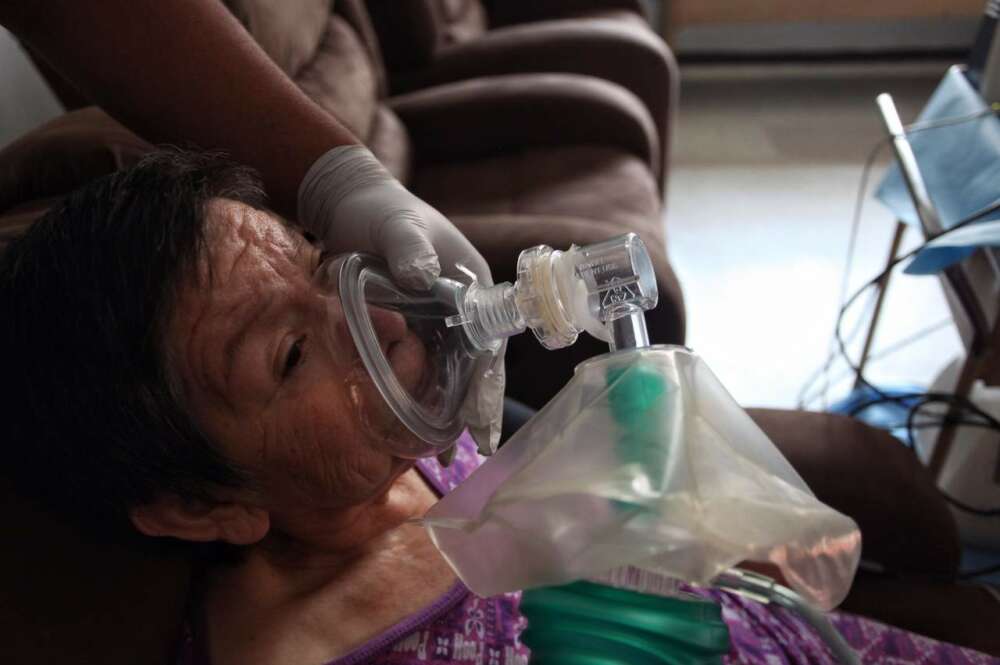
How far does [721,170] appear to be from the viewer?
10.6 ft

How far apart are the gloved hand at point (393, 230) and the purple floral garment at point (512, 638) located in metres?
0.19

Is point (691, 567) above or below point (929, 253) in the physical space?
above

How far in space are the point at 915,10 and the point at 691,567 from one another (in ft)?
11.4

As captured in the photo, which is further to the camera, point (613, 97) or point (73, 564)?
point (613, 97)

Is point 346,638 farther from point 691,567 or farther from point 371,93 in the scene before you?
point 371,93

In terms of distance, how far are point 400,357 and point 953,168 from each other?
112 cm

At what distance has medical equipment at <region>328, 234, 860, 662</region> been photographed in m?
0.52

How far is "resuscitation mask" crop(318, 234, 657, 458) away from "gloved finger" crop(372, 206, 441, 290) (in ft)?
0.04

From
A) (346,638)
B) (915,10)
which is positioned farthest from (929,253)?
(915,10)

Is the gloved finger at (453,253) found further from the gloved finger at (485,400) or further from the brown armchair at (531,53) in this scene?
the brown armchair at (531,53)

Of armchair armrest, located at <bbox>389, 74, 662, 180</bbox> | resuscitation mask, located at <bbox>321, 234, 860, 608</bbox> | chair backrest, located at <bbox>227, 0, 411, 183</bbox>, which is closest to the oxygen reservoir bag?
resuscitation mask, located at <bbox>321, 234, 860, 608</bbox>

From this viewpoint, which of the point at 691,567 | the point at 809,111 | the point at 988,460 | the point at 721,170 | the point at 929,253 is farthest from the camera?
the point at 809,111

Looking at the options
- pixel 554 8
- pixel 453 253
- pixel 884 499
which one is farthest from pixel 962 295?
pixel 554 8

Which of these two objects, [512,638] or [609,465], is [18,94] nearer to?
[512,638]
